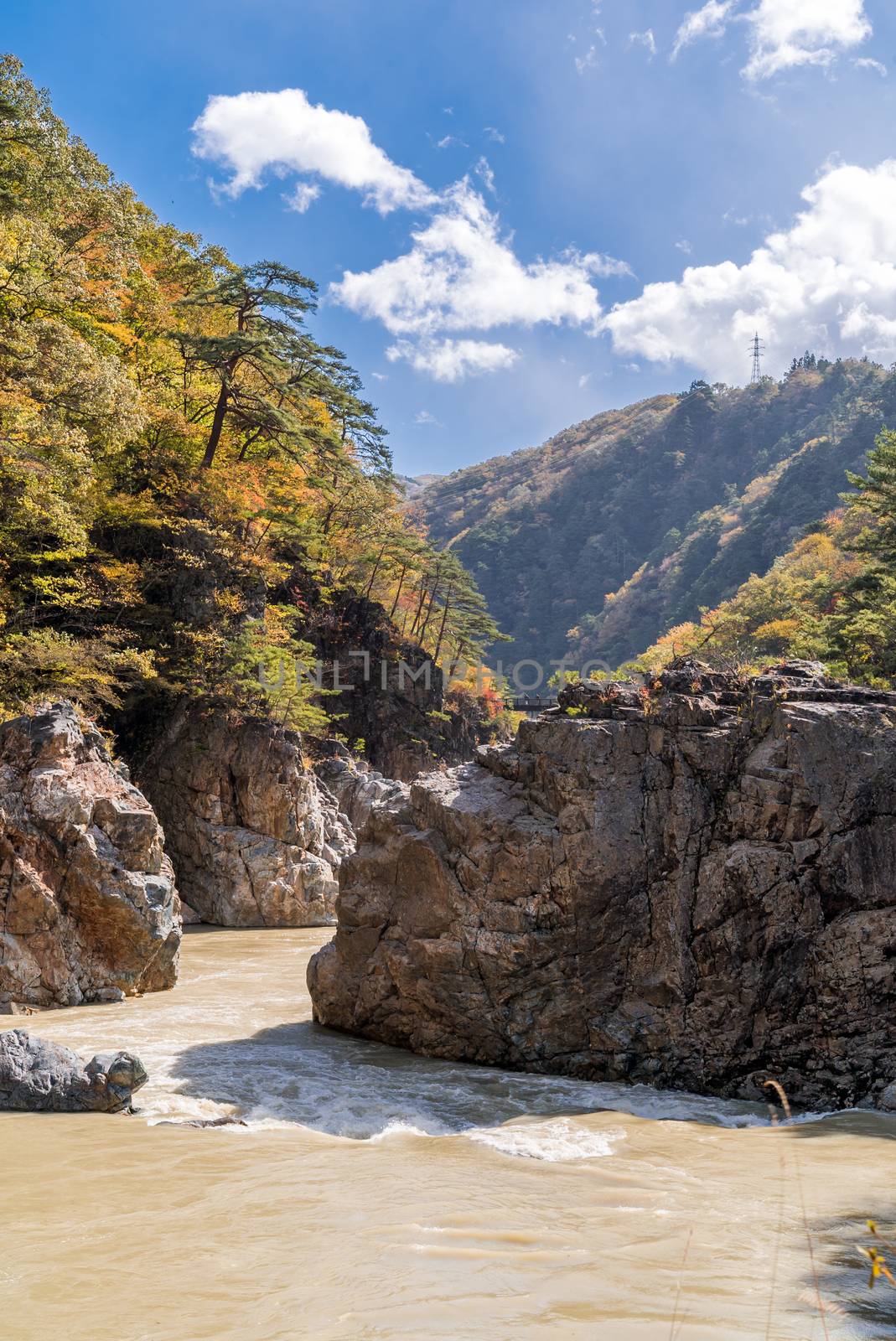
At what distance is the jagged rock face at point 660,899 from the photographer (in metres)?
8.18

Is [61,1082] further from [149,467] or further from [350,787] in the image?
[350,787]

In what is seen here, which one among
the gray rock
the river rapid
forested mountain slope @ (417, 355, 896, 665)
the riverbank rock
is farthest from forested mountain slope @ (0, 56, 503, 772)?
forested mountain slope @ (417, 355, 896, 665)

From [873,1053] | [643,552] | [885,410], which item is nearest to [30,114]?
[873,1053]

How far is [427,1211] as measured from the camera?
5156mm

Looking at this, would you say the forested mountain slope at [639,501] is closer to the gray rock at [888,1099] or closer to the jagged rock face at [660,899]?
the jagged rock face at [660,899]

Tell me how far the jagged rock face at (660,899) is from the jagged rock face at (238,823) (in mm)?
10748

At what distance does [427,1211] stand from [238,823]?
16298 mm

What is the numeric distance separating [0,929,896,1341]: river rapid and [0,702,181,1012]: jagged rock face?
9.73 feet

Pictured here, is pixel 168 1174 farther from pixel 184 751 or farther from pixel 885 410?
pixel 885 410

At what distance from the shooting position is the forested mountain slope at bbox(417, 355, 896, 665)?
104250 millimetres

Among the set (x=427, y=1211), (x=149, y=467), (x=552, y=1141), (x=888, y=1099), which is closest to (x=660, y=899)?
(x=888, y=1099)

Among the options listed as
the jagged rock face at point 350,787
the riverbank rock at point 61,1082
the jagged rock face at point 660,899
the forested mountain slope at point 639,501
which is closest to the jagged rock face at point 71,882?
the jagged rock face at point 660,899

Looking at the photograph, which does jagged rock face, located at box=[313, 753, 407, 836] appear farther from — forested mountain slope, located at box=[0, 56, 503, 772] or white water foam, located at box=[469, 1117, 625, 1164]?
white water foam, located at box=[469, 1117, 625, 1164]

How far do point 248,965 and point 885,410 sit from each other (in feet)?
332
